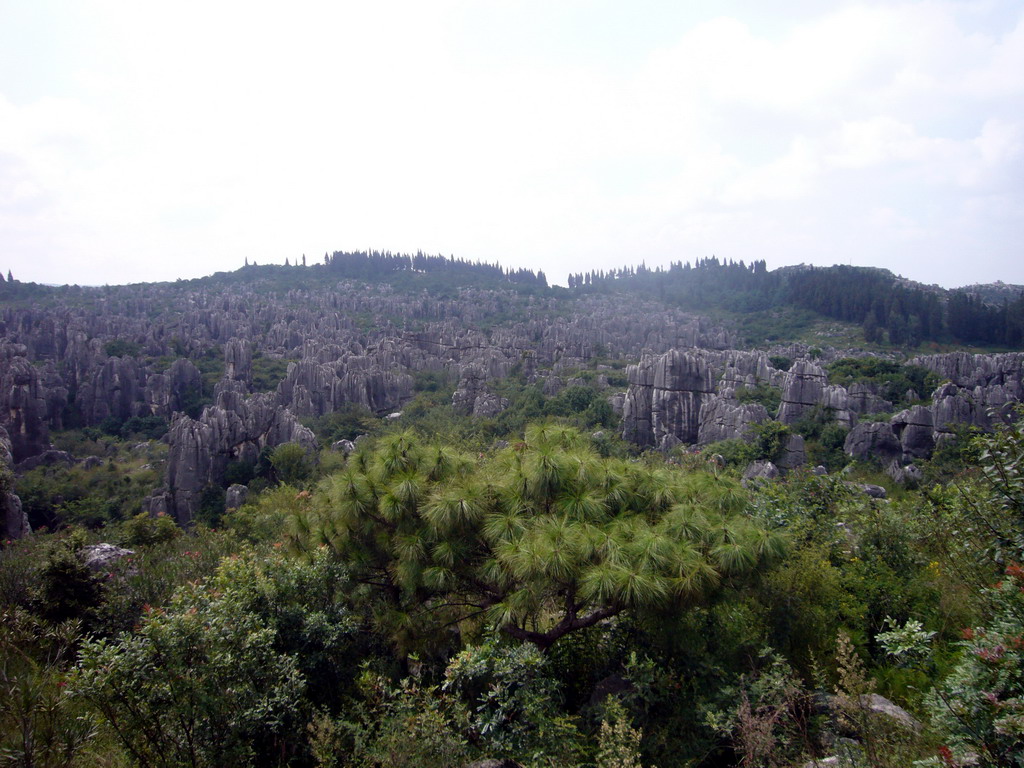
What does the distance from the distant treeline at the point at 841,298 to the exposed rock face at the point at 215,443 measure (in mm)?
66475

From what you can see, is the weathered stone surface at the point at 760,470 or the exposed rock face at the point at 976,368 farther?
the exposed rock face at the point at 976,368

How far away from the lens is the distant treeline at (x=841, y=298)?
200 feet

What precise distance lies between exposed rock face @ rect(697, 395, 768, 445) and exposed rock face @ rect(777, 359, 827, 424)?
1.32 metres

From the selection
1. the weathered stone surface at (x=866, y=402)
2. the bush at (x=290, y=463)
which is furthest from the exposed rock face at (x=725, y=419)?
the bush at (x=290, y=463)

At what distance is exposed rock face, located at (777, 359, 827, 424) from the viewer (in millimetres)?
29969

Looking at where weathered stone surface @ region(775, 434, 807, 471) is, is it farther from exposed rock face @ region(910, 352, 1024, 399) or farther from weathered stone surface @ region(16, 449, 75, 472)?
weathered stone surface @ region(16, 449, 75, 472)

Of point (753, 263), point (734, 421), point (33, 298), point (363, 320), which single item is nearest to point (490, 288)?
point (363, 320)

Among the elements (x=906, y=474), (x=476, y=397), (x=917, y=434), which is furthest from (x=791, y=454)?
(x=476, y=397)

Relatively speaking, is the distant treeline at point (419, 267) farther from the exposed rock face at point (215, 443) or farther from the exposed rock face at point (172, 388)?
the exposed rock face at point (215, 443)

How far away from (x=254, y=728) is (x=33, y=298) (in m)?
90.9

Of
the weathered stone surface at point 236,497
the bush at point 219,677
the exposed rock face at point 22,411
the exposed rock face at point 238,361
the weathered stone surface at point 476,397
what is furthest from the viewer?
the exposed rock face at point 238,361

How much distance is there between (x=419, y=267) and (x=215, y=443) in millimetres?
101805

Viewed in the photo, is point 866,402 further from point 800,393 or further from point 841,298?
point 841,298

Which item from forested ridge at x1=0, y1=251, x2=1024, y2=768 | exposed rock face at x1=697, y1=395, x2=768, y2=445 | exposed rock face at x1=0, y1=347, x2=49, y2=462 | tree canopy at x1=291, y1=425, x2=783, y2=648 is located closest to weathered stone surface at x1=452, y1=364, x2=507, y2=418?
exposed rock face at x1=697, y1=395, x2=768, y2=445
